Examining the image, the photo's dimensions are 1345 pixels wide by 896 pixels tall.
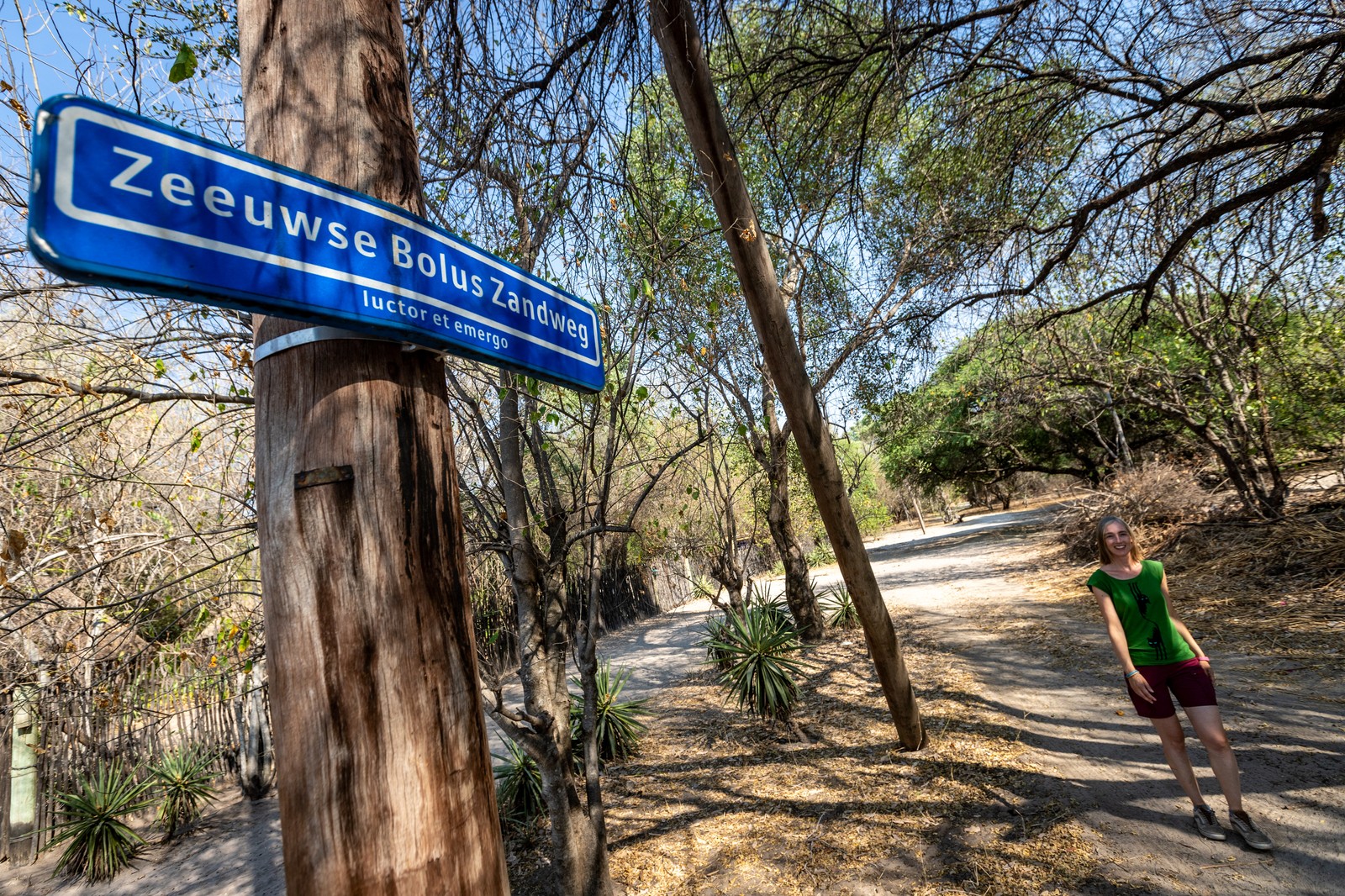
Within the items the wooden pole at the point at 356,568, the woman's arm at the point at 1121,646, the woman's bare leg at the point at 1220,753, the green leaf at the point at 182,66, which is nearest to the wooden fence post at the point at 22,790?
the green leaf at the point at 182,66

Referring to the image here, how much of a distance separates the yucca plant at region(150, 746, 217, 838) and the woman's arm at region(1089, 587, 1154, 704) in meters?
8.68

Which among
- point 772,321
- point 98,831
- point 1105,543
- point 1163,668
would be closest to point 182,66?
point 772,321

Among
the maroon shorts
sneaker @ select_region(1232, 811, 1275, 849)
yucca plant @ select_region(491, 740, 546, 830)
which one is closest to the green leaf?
the maroon shorts

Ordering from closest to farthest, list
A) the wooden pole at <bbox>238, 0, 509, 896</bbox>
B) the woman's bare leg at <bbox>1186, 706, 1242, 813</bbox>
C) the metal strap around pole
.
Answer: the wooden pole at <bbox>238, 0, 509, 896</bbox>
the metal strap around pole
the woman's bare leg at <bbox>1186, 706, 1242, 813</bbox>

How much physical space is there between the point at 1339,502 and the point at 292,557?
36.2ft

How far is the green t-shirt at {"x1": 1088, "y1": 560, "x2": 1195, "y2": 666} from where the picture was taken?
3.23 m

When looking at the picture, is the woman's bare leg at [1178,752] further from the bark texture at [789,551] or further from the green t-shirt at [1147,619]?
the bark texture at [789,551]

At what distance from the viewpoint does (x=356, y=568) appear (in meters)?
0.99

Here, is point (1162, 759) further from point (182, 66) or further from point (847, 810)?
point (182, 66)

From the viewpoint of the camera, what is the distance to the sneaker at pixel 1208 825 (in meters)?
3.02

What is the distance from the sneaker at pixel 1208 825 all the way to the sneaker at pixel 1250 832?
0.06 metres

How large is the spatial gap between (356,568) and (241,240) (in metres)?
0.54

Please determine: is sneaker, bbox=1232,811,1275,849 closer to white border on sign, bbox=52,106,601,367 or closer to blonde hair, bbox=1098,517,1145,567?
blonde hair, bbox=1098,517,1145,567

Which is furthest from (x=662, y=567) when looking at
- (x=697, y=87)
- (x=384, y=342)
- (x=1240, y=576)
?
(x=384, y=342)
